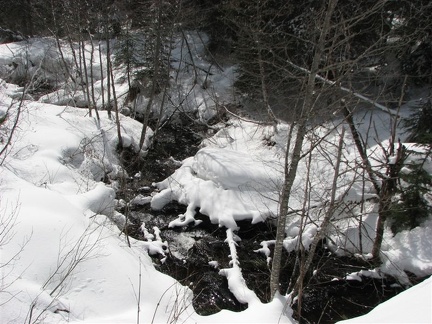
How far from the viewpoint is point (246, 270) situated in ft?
28.5

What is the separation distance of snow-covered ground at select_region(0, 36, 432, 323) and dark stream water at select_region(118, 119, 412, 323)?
0.29 metres

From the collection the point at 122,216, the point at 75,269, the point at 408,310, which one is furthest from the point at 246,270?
the point at 408,310

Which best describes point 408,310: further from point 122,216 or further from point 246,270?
point 122,216

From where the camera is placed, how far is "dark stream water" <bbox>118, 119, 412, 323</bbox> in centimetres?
771

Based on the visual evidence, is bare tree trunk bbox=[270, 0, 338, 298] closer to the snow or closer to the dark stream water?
the dark stream water

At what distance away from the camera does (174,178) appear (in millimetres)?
12125

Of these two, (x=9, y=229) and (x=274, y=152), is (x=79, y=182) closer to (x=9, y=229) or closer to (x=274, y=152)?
(x=9, y=229)

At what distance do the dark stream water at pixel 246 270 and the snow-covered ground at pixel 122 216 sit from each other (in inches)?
11.4

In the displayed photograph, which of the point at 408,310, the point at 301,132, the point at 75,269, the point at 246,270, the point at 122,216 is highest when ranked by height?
the point at 301,132

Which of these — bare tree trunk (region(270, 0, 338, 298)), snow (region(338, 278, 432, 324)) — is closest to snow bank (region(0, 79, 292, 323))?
bare tree trunk (region(270, 0, 338, 298))

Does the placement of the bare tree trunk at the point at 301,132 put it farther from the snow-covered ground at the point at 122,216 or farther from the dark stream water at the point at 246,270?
the dark stream water at the point at 246,270

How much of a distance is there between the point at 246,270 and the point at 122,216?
3.70 m

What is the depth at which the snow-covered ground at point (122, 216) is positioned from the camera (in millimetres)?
5137

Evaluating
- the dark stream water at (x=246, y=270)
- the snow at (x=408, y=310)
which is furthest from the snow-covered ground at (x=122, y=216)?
the dark stream water at (x=246, y=270)
